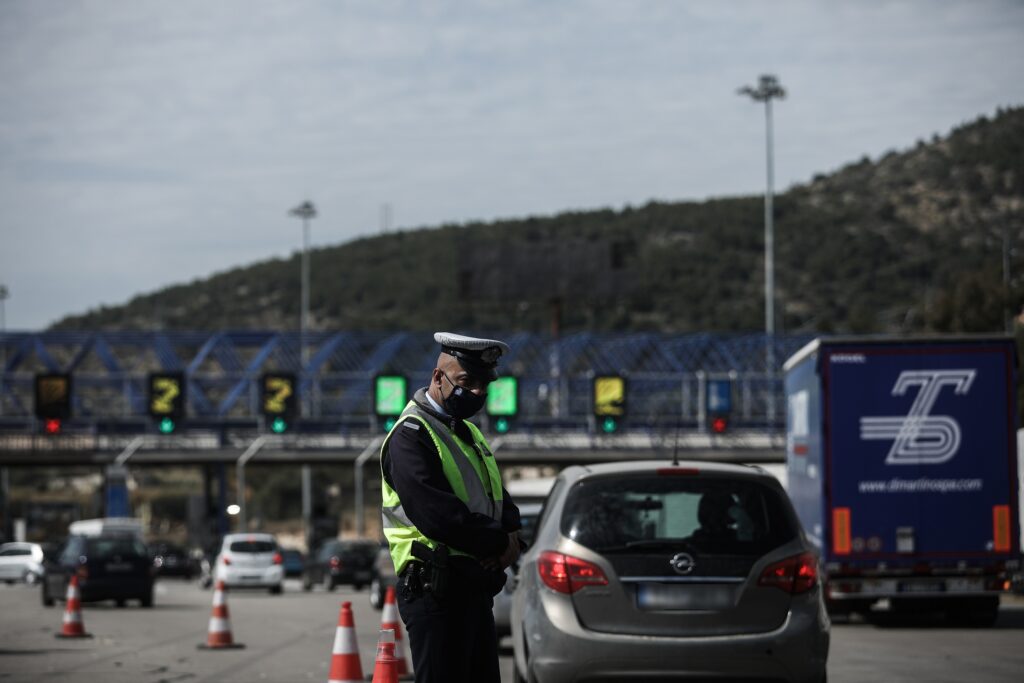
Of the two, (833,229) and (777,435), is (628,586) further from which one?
(833,229)

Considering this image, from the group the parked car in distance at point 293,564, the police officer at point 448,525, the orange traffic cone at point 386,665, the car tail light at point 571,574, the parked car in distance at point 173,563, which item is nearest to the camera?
the police officer at point 448,525

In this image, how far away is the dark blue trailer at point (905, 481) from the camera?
21812mm

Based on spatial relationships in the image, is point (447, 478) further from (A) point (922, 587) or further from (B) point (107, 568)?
(B) point (107, 568)

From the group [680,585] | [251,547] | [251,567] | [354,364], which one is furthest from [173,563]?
[680,585]

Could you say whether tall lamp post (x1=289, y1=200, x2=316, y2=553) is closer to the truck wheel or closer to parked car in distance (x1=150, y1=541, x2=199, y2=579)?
parked car in distance (x1=150, y1=541, x2=199, y2=579)

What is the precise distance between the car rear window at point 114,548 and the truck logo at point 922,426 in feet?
48.2

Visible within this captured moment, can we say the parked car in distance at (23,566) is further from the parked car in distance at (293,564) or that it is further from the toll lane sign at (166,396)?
the parked car in distance at (293,564)

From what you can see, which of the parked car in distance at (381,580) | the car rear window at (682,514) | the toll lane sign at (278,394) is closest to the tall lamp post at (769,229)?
the toll lane sign at (278,394)

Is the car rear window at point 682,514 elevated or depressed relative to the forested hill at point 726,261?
depressed

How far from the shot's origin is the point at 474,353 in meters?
7.25

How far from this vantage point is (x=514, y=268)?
8569 cm

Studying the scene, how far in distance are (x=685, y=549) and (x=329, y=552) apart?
34303 millimetres

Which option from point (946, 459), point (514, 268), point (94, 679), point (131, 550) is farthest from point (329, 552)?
point (514, 268)

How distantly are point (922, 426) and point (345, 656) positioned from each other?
12.3m
